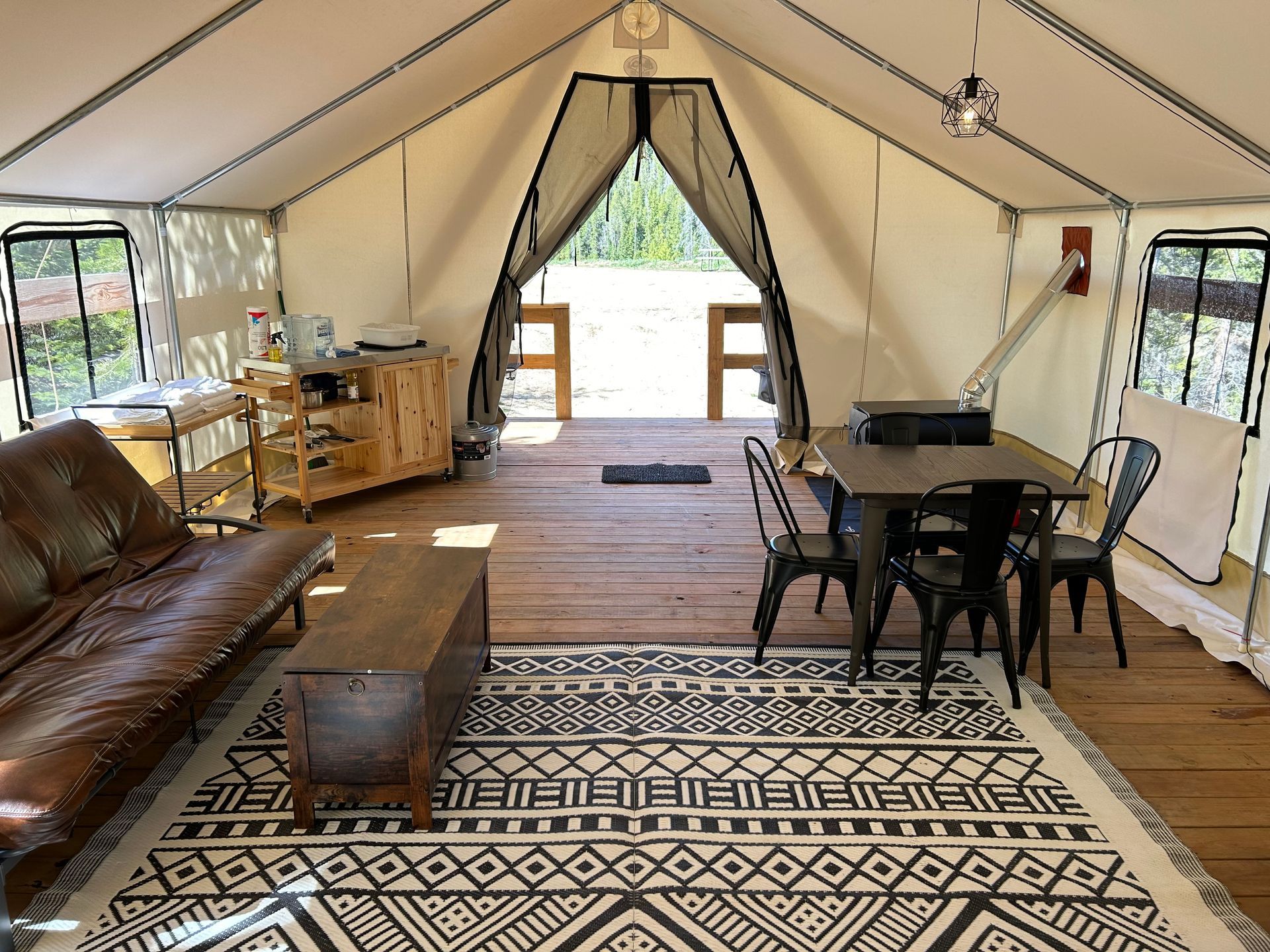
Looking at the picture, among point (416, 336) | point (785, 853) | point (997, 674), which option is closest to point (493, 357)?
point (416, 336)

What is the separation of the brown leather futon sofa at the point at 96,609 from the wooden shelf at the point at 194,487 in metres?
0.69

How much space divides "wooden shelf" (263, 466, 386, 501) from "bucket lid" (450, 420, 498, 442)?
1.94 feet

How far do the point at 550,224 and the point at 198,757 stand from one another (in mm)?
4046

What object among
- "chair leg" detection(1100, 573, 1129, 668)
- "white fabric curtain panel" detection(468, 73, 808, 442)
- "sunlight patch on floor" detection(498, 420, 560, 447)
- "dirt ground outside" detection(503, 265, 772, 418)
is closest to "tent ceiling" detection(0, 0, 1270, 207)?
"white fabric curtain panel" detection(468, 73, 808, 442)

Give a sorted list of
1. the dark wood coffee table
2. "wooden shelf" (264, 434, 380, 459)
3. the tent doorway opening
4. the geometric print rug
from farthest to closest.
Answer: the tent doorway opening → "wooden shelf" (264, 434, 380, 459) → the dark wood coffee table → the geometric print rug

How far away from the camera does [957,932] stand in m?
2.20

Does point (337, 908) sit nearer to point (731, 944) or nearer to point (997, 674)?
point (731, 944)

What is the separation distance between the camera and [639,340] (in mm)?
10180

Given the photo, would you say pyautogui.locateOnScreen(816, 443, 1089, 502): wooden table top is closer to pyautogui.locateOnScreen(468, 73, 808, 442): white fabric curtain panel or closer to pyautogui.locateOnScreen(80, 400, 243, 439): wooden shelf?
pyautogui.locateOnScreen(468, 73, 808, 442): white fabric curtain panel

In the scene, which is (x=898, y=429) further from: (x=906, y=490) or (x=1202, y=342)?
(x=1202, y=342)

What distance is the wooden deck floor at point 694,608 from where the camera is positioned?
2.71 meters

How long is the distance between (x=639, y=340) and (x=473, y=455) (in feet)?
14.9

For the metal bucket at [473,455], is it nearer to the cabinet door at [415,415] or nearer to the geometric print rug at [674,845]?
the cabinet door at [415,415]

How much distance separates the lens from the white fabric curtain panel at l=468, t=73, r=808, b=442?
5828 mm
